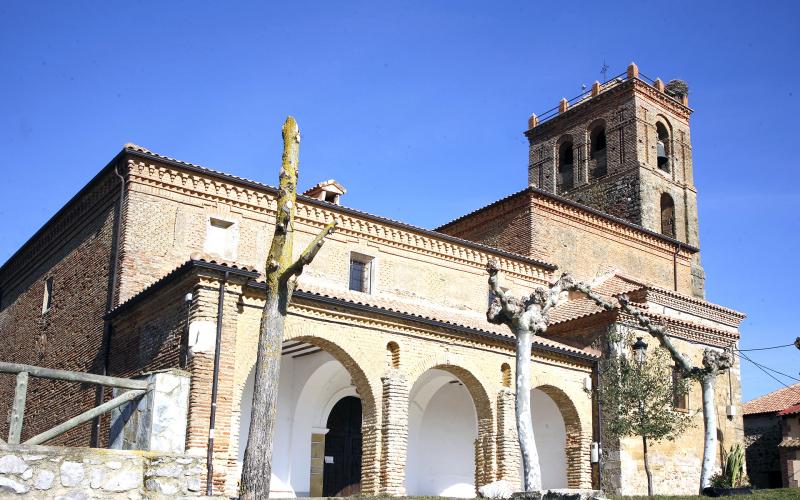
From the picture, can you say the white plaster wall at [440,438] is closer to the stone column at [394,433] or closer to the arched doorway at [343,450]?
the arched doorway at [343,450]

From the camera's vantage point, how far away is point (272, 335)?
35.2 ft

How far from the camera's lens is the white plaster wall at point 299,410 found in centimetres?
1748

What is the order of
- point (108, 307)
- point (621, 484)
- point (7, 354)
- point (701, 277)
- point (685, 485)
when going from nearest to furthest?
point (108, 307) → point (621, 484) → point (685, 485) → point (7, 354) → point (701, 277)

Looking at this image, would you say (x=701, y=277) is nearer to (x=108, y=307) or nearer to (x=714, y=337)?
(x=714, y=337)

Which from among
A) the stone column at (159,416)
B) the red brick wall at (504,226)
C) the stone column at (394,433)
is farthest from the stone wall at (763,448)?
the stone column at (159,416)

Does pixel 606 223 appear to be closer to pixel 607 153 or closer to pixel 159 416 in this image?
pixel 607 153

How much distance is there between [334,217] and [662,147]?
20.0 metres

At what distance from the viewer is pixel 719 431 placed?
21.7 m

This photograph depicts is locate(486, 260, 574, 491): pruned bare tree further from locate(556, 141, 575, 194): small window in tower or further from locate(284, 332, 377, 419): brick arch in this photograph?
locate(556, 141, 575, 194): small window in tower

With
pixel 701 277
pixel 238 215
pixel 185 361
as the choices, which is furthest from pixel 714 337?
pixel 185 361

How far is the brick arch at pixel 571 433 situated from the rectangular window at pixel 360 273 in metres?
5.09

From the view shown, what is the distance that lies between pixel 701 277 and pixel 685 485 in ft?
48.0

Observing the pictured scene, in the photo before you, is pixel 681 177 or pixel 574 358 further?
pixel 681 177

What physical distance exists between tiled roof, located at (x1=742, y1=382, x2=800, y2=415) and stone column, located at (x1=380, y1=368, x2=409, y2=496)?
1830 cm
